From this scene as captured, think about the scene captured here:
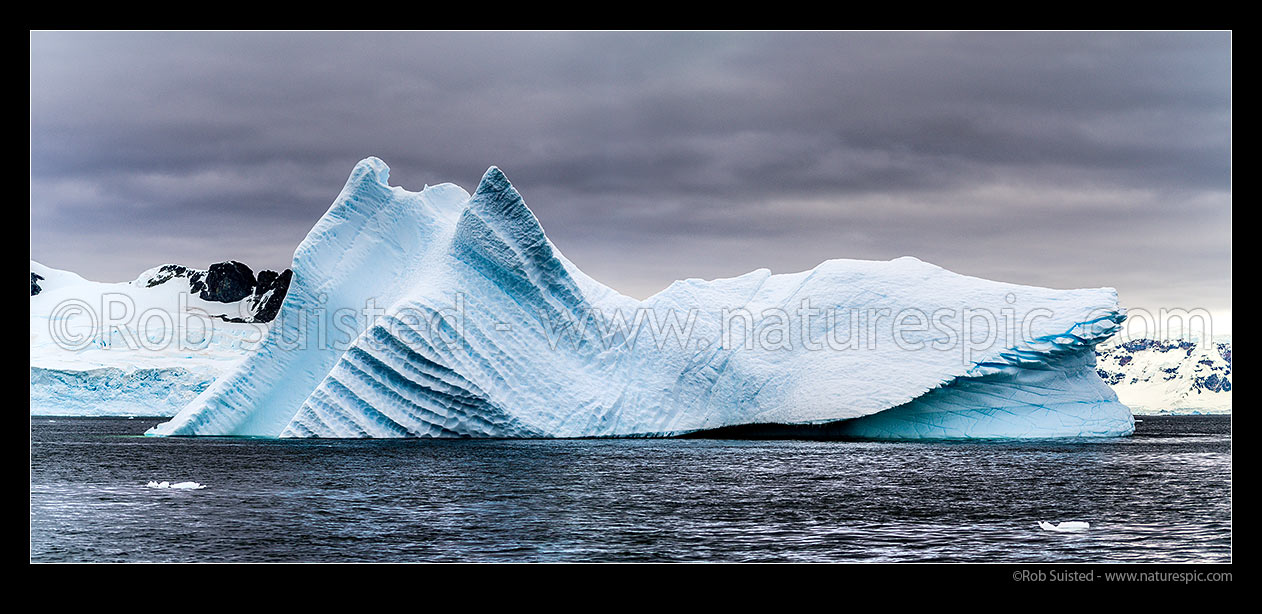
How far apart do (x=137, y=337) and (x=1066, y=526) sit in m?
74.5

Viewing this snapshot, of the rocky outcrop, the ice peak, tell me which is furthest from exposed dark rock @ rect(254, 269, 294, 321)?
the ice peak

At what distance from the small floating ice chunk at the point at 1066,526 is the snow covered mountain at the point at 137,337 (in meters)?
41.1

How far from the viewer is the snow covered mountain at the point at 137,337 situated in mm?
65750

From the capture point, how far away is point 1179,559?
41.7 ft

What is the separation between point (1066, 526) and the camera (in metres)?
14.9

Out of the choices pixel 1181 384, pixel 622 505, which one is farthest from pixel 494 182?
pixel 1181 384

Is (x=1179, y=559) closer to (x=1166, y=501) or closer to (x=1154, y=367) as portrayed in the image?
(x=1166, y=501)

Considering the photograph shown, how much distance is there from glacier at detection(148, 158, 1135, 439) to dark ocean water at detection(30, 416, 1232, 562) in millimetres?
1811

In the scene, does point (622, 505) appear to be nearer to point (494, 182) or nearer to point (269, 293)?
point (494, 182)

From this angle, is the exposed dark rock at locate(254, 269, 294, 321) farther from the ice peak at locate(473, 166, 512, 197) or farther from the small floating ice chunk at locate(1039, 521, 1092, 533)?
the small floating ice chunk at locate(1039, 521, 1092, 533)

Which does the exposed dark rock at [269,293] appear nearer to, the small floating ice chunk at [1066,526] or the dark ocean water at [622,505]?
the dark ocean water at [622,505]

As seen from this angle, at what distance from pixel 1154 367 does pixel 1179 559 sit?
199562 mm

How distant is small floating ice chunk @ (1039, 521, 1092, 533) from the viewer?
48.5 feet
